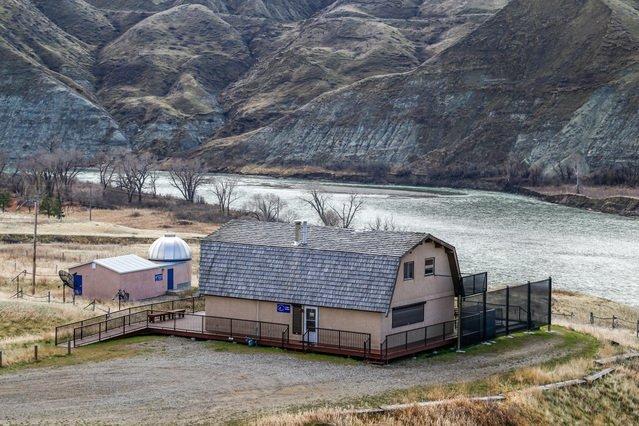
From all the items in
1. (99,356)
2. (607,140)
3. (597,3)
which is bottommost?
(99,356)

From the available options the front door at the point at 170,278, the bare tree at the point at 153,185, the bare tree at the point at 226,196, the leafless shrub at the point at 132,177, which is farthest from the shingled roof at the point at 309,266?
the bare tree at the point at 153,185

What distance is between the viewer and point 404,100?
184875 millimetres

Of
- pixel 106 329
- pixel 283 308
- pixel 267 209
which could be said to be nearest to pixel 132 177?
pixel 267 209

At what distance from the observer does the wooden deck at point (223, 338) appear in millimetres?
31531

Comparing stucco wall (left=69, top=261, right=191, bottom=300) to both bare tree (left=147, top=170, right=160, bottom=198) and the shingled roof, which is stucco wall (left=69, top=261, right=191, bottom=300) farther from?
bare tree (left=147, top=170, right=160, bottom=198)

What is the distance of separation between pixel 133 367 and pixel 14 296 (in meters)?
18.3

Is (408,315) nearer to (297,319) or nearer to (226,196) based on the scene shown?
(297,319)

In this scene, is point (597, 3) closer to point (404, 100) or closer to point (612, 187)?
point (404, 100)

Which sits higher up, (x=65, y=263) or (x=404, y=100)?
(x=404, y=100)

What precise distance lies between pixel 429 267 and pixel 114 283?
61.2 feet

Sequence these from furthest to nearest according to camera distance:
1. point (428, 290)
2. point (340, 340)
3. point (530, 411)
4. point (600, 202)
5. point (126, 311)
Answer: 1. point (600, 202)
2. point (126, 311)
3. point (428, 290)
4. point (340, 340)
5. point (530, 411)

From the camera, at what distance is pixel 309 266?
33500 millimetres

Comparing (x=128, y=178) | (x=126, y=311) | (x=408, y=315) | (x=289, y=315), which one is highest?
(x=128, y=178)

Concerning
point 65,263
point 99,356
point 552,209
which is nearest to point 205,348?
point 99,356
